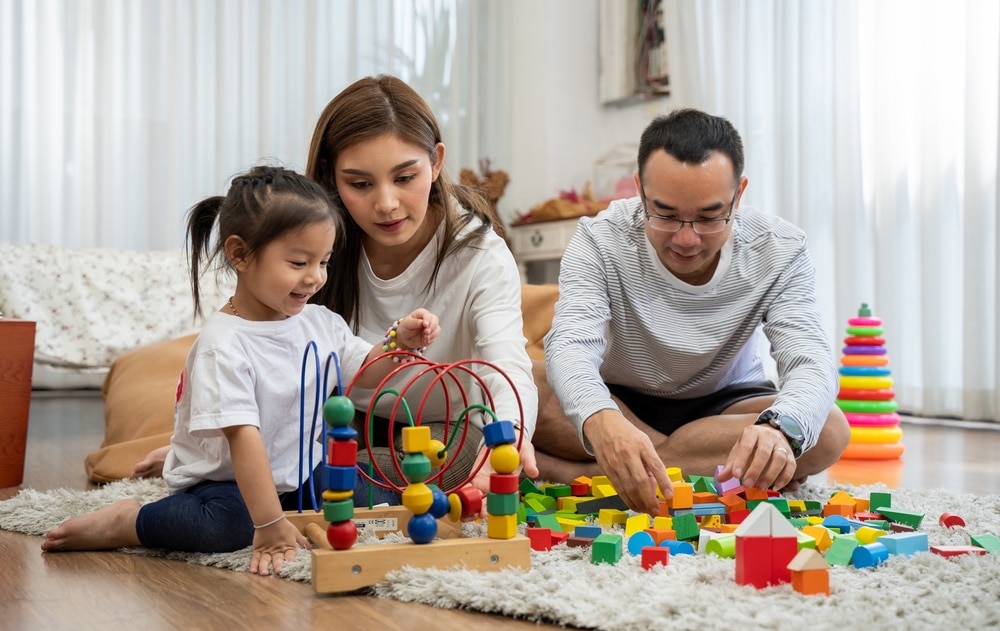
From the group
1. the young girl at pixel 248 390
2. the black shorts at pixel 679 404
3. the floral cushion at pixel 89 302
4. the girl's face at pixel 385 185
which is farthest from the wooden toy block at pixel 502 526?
the floral cushion at pixel 89 302

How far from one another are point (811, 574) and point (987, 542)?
1.46 feet

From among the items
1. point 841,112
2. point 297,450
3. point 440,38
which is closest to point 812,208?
point 841,112

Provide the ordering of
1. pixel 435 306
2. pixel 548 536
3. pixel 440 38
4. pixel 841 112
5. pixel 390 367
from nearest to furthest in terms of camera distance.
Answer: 1. pixel 548 536
2. pixel 390 367
3. pixel 435 306
4. pixel 841 112
5. pixel 440 38

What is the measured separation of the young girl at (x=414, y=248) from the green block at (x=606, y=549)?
391mm

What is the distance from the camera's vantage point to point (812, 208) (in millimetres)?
4312

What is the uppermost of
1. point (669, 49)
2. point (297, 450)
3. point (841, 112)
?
point (669, 49)

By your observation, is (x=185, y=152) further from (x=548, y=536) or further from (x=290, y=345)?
(x=548, y=536)

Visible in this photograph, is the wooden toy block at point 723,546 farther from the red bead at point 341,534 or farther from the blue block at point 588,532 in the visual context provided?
the red bead at point 341,534

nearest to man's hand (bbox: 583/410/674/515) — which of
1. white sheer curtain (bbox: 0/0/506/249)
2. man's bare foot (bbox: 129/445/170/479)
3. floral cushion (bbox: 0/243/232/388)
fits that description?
man's bare foot (bbox: 129/445/170/479)

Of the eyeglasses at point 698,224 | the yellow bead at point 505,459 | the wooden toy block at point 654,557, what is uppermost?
the eyeglasses at point 698,224

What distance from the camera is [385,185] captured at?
179cm

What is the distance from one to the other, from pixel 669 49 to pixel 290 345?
12.7 feet

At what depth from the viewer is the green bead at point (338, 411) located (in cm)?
123

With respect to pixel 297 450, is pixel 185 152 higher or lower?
higher
